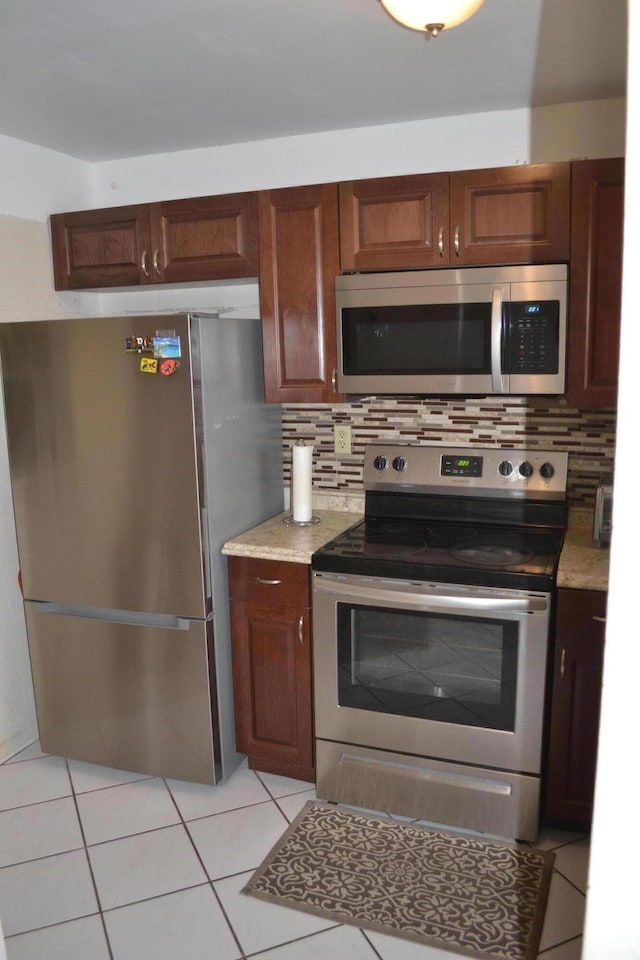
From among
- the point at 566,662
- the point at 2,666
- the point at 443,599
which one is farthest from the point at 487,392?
the point at 2,666

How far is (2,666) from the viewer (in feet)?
9.39

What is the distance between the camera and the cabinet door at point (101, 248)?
2.80 m

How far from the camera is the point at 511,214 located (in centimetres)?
236

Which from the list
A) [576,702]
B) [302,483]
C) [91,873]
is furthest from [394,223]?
[91,873]

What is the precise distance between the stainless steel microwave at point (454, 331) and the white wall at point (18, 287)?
1263mm

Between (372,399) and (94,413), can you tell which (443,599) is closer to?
(372,399)

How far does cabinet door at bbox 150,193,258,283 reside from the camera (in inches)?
104

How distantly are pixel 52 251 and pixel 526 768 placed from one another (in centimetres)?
261

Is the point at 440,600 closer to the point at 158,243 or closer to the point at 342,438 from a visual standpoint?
the point at 342,438

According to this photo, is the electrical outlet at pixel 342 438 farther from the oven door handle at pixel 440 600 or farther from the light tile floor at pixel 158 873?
the light tile floor at pixel 158 873

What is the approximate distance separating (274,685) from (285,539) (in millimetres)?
517

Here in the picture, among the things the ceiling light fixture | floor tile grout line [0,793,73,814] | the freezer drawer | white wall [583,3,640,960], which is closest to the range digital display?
the freezer drawer

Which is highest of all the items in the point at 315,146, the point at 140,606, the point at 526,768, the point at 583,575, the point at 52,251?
the point at 315,146

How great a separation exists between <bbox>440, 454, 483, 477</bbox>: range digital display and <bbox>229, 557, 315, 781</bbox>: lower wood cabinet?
0.71 m
